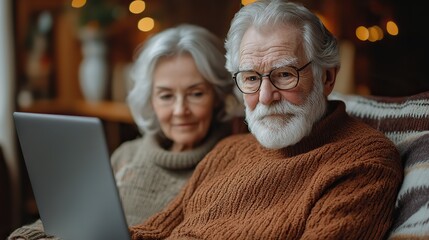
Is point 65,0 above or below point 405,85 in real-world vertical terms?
above

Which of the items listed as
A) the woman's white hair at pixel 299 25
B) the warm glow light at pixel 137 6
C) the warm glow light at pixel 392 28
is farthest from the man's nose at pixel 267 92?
the warm glow light at pixel 137 6

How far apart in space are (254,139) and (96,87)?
6.40 ft

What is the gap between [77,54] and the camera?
3.94 m

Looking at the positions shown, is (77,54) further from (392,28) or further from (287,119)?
(287,119)

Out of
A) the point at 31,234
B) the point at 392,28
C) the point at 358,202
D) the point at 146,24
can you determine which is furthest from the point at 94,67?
the point at 358,202

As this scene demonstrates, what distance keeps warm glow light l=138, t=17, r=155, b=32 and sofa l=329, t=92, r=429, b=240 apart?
176 cm

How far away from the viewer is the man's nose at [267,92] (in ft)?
5.72

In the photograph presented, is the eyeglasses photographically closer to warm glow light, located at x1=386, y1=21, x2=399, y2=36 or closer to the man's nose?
the man's nose

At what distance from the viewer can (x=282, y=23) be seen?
1.77 m

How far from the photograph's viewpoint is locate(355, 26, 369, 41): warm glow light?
113 inches

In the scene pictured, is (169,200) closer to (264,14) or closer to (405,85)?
(264,14)

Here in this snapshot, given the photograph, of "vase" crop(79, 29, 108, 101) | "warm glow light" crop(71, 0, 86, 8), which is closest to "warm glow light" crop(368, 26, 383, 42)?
"vase" crop(79, 29, 108, 101)

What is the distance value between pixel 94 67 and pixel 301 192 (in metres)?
2.29

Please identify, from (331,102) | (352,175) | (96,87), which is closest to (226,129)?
(331,102)
